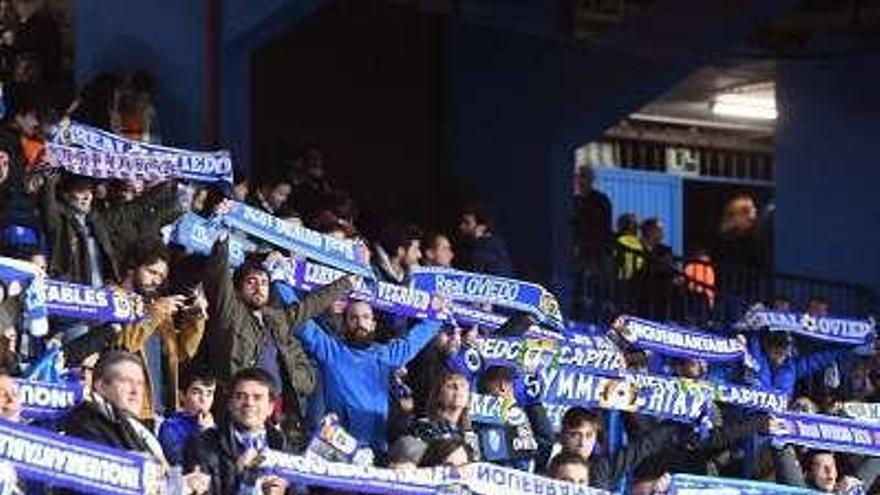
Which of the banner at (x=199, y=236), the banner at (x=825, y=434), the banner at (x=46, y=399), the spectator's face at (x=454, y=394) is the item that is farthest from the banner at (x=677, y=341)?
the banner at (x=46, y=399)

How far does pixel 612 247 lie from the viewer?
19.4m

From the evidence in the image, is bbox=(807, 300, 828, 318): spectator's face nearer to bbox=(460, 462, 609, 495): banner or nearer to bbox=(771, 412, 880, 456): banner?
bbox=(771, 412, 880, 456): banner

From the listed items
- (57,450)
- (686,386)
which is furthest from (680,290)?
(57,450)

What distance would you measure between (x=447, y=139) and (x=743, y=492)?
9693mm

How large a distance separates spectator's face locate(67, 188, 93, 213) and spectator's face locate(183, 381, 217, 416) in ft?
8.61

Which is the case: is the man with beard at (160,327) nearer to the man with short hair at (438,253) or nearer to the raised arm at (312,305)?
the raised arm at (312,305)

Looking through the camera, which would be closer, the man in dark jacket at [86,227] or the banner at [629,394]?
the man in dark jacket at [86,227]

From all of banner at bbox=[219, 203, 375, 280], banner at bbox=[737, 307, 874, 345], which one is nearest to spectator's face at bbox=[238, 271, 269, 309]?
banner at bbox=[219, 203, 375, 280]

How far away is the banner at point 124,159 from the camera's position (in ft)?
46.2

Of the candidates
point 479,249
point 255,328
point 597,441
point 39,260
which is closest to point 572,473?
point 597,441

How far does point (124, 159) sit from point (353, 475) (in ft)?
15.0

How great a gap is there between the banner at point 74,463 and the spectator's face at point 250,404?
3.21 ft

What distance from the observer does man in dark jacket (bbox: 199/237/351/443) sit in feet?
40.9

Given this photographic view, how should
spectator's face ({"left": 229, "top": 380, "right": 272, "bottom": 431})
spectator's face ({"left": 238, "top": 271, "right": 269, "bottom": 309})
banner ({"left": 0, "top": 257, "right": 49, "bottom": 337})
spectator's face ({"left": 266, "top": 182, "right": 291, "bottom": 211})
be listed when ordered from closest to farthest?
spectator's face ({"left": 229, "top": 380, "right": 272, "bottom": 431}) → banner ({"left": 0, "top": 257, "right": 49, "bottom": 337}) → spectator's face ({"left": 238, "top": 271, "right": 269, "bottom": 309}) → spectator's face ({"left": 266, "top": 182, "right": 291, "bottom": 211})
